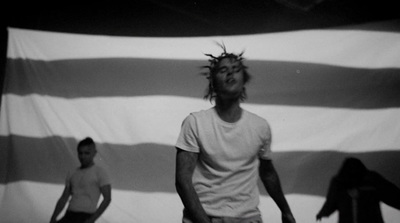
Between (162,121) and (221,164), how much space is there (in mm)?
1373

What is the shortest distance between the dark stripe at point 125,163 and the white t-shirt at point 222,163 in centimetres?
122

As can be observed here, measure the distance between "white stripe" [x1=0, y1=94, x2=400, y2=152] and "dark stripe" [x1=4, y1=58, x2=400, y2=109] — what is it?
5 centimetres

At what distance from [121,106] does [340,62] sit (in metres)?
1.38

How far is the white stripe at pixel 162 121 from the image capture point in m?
2.53

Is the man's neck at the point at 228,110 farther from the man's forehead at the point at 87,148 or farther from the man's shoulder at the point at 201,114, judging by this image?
the man's forehead at the point at 87,148

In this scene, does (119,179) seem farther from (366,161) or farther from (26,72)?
(366,161)

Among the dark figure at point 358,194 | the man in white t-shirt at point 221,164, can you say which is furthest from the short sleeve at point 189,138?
the dark figure at point 358,194

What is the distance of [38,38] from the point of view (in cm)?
283

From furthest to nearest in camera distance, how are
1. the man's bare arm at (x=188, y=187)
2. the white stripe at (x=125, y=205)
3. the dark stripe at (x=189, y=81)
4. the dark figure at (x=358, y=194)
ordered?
the dark stripe at (x=189, y=81)
the white stripe at (x=125, y=205)
the dark figure at (x=358, y=194)
the man's bare arm at (x=188, y=187)

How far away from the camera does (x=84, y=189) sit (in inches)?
103

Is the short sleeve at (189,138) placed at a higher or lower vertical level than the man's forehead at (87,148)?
higher

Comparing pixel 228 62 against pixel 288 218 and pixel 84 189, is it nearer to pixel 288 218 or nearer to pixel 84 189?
pixel 288 218

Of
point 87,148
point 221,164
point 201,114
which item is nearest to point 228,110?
point 201,114

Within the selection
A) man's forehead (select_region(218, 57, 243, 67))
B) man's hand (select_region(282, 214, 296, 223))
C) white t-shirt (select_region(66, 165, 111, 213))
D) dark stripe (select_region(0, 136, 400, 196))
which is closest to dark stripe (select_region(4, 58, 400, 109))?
dark stripe (select_region(0, 136, 400, 196))
